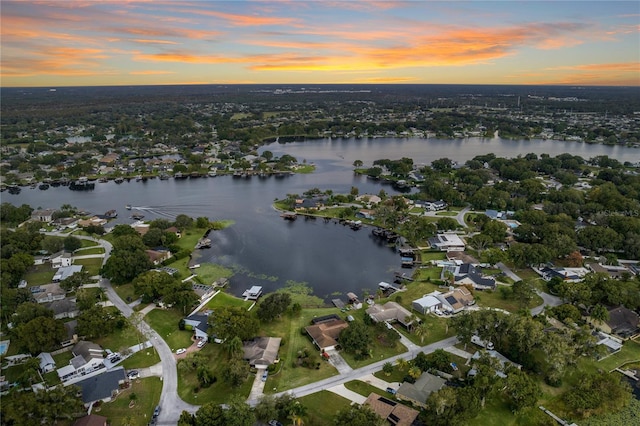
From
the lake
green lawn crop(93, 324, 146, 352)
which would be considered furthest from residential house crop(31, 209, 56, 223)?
green lawn crop(93, 324, 146, 352)

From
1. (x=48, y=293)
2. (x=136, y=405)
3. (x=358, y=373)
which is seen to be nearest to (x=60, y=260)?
(x=48, y=293)

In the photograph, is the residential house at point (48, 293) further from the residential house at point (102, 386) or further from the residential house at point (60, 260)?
the residential house at point (102, 386)

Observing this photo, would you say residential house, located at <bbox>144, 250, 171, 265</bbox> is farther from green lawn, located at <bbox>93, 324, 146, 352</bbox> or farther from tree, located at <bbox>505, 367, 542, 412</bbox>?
tree, located at <bbox>505, 367, 542, 412</bbox>

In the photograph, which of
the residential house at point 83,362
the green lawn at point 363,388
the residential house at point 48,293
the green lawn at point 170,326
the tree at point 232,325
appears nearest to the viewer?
the green lawn at point 363,388

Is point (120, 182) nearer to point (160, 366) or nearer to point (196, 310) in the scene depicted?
point (196, 310)

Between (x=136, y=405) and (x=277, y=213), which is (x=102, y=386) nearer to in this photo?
(x=136, y=405)

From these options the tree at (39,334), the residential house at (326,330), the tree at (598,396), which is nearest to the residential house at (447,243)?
the residential house at (326,330)
